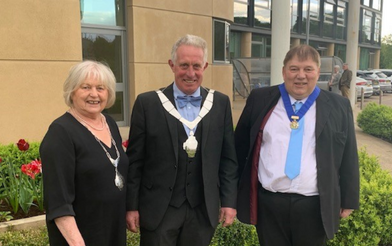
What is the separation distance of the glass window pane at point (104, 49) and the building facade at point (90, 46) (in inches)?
0.9

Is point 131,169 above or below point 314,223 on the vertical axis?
above

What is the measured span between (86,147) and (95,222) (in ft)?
1.44

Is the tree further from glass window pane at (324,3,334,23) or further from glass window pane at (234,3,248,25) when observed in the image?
glass window pane at (234,3,248,25)

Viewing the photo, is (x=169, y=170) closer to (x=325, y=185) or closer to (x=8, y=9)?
(x=325, y=185)

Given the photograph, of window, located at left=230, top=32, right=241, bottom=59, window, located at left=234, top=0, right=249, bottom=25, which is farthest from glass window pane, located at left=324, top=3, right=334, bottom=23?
window, located at left=230, top=32, right=241, bottom=59

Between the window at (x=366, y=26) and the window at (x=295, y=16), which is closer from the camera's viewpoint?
the window at (x=295, y=16)

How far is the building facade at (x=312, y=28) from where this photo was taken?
26000mm

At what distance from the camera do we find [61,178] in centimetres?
205

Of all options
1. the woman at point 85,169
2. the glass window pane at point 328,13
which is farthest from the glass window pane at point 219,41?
the glass window pane at point 328,13

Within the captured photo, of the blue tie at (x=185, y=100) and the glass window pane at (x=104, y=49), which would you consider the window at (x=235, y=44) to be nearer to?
the glass window pane at (x=104, y=49)

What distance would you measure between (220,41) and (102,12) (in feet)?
12.1

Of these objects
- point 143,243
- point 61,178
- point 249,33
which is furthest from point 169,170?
point 249,33

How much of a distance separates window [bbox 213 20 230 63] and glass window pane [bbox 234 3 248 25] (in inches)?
554

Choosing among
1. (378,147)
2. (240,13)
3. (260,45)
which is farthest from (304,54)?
(260,45)
